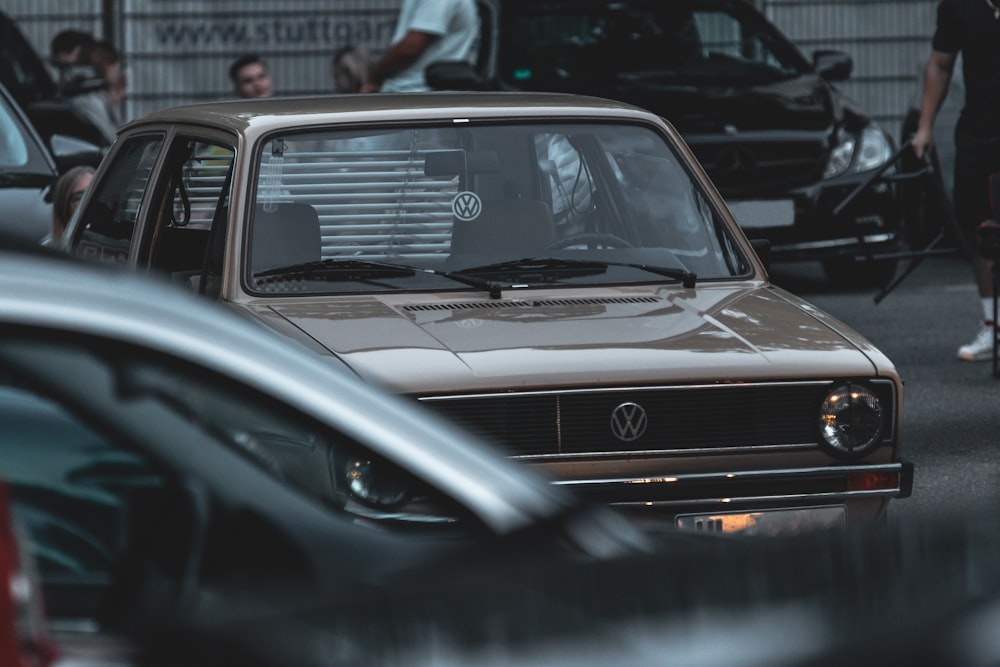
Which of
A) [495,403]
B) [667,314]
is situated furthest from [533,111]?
[495,403]

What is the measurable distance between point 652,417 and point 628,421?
0.21 ft

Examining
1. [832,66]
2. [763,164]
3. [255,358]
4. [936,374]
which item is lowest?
[936,374]

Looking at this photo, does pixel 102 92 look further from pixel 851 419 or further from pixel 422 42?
pixel 851 419

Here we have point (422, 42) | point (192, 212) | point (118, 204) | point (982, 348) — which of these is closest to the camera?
point (192, 212)

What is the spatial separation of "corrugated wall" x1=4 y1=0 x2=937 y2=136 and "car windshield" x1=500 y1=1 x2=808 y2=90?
5.48 meters

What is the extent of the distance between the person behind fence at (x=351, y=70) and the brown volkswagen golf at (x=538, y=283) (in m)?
6.48

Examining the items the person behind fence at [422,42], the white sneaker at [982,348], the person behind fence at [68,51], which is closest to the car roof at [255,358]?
the white sneaker at [982,348]

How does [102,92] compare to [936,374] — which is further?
[102,92]

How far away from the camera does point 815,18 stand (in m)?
17.1

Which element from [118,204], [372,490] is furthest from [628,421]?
[118,204]

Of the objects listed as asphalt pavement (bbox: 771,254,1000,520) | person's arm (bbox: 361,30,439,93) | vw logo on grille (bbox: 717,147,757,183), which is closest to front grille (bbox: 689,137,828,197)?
vw logo on grille (bbox: 717,147,757,183)

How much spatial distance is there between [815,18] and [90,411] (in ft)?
51.8

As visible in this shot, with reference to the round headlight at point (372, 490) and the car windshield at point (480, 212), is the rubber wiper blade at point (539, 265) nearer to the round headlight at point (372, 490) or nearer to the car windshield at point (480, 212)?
the car windshield at point (480, 212)

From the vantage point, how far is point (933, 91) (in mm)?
9164
